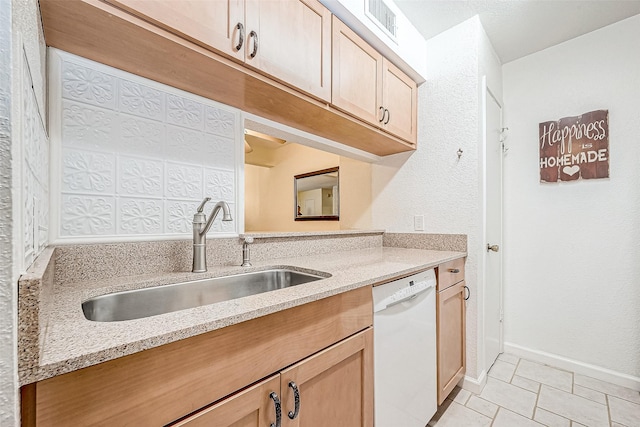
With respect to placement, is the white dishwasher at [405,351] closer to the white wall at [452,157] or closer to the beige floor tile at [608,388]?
the white wall at [452,157]

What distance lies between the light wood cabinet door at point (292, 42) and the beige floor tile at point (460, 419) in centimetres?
178

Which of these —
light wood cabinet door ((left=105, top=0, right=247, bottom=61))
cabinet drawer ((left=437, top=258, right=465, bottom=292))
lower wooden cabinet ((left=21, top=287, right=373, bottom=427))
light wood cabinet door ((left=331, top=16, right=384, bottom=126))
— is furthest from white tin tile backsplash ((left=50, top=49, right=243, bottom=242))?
cabinet drawer ((left=437, top=258, right=465, bottom=292))

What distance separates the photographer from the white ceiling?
1.67 metres

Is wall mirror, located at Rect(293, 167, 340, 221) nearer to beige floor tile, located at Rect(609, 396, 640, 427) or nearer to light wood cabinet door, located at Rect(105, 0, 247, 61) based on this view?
light wood cabinet door, located at Rect(105, 0, 247, 61)

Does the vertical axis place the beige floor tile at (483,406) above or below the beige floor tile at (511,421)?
below

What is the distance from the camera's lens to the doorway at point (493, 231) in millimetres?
1864

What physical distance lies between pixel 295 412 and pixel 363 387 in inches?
13.8

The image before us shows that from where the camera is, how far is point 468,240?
70.9 inches

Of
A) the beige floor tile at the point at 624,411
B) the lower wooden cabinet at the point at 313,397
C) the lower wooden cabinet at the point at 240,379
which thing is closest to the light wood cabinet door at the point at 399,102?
the lower wooden cabinet at the point at 240,379

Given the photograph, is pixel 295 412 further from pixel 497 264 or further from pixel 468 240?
pixel 497 264

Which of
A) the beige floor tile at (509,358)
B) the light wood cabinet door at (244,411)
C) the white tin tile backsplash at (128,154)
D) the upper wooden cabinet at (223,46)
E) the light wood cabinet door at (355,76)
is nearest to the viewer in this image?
the light wood cabinet door at (244,411)

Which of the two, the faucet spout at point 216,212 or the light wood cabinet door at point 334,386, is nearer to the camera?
the light wood cabinet door at point 334,386

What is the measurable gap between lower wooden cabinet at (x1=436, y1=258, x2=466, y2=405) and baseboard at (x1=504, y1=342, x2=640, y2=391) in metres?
0.78

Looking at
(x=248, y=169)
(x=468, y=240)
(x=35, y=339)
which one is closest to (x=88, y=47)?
(x=35, y=339)
